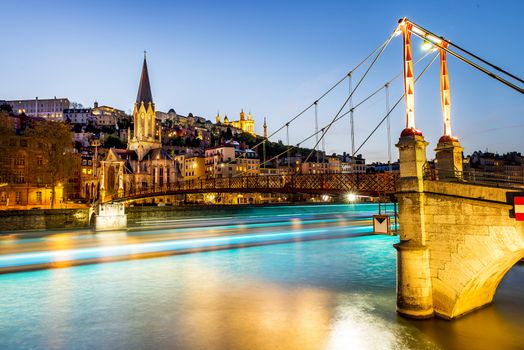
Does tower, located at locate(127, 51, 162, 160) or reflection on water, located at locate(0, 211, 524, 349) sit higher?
tower, located at locate(127, 51, 162, 160)

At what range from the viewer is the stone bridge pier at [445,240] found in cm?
857

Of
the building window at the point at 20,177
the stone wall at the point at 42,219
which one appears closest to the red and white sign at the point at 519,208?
the stone wall at the point at 42,219

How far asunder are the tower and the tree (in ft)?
170

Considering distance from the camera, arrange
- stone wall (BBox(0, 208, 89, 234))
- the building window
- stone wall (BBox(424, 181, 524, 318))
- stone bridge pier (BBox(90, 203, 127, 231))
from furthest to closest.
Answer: the building window → stone bridge pier (BBox(90, 203, 127, 231)) → stone wall (BBox(0, 208, 89, 234)) → stone wall (BBox(424, 181, 524, 318))

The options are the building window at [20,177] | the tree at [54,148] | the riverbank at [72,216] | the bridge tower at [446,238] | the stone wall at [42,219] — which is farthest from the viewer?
the building window at [20,177]

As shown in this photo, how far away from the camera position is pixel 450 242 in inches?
370

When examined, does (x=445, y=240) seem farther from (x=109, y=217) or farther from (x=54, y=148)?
(x=54, y=148)

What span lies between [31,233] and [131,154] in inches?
2745

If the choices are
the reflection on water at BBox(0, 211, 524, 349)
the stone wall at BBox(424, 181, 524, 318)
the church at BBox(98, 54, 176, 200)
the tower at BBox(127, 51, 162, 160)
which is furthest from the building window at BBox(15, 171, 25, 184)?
the stone wall at BBox(424, 181, 524, 318)

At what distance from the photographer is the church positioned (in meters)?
97.6

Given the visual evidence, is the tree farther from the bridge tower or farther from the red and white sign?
the red and white sign

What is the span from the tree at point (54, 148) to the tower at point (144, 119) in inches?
2036

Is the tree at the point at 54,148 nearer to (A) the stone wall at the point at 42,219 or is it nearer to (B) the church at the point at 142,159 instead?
(A) the stone wall at the point at 42,219

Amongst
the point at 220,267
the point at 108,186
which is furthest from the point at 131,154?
the point at 220,267
